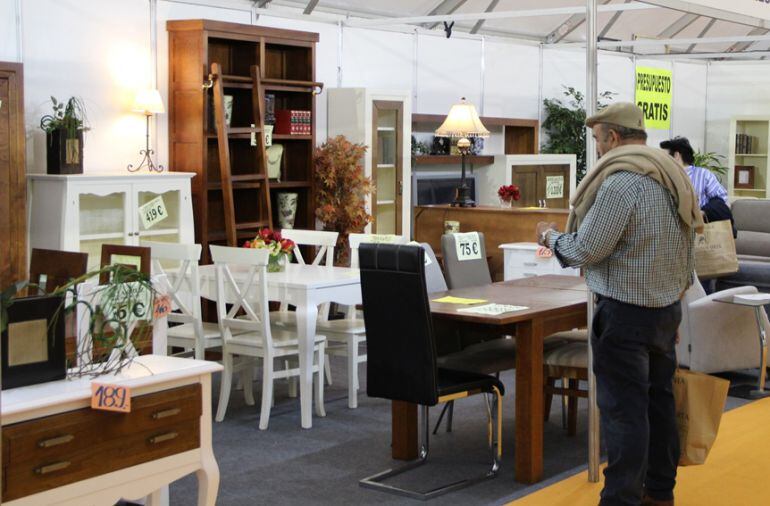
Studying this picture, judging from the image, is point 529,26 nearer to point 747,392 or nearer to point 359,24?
point 359,24

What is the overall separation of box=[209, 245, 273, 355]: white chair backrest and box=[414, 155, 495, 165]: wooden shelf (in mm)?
4282

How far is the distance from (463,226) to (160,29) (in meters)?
3.26

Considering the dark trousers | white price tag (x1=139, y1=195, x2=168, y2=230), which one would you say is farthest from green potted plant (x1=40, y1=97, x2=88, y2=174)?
the dark trousers

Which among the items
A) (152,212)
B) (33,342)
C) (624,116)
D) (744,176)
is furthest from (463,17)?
(744,176)

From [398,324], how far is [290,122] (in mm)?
4217

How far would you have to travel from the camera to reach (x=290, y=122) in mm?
8469

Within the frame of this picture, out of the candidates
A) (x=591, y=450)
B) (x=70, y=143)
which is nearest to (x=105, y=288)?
(x=591, y=450)

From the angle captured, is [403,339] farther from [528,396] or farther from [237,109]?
[237,109]

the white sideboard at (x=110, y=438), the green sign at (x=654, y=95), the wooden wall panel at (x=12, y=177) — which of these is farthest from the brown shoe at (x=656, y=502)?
the green sign at (x=654, y=95)

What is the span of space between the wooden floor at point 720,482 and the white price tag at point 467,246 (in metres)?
1.67

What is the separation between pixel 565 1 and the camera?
1130cm

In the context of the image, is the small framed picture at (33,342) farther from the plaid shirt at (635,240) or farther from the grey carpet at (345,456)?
the plaid shirt at (635,240)

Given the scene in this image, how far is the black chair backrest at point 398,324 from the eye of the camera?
4.46 m

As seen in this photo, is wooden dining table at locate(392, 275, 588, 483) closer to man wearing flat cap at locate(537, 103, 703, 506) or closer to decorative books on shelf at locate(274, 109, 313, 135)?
man wearing flat cap at locate(537, 103, 703, 506)
